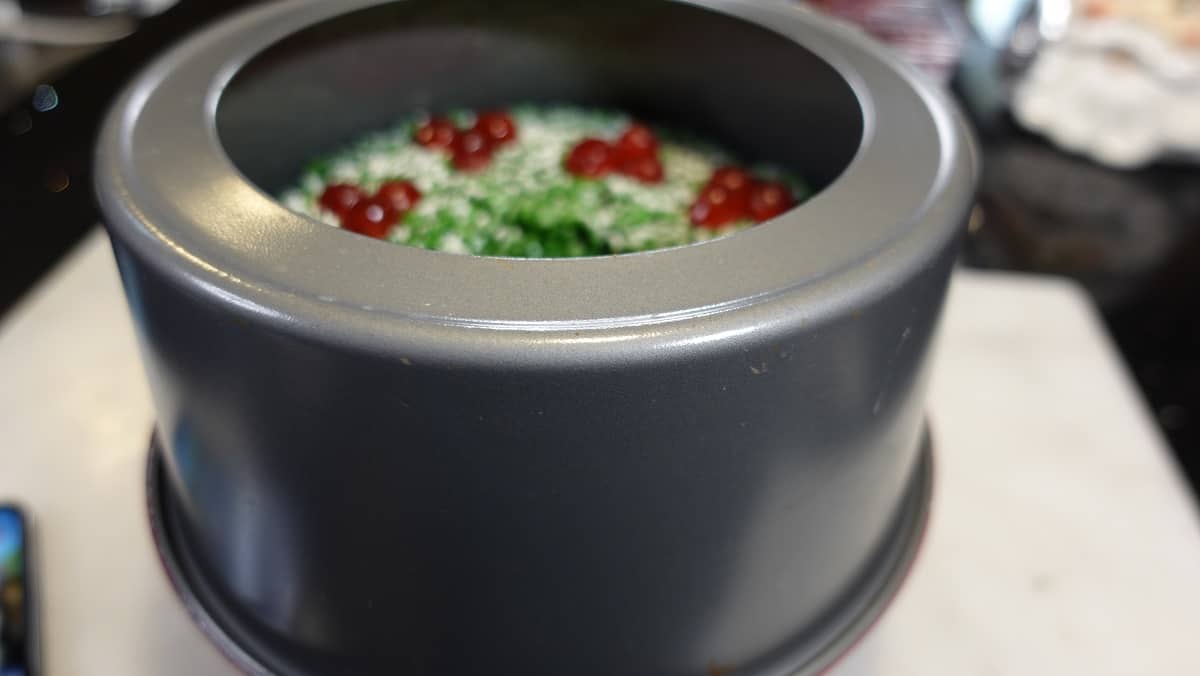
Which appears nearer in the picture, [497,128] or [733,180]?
[733,180]

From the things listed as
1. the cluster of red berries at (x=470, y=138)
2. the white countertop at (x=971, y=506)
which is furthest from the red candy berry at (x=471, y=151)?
the white countertop at (x=971, y=506)

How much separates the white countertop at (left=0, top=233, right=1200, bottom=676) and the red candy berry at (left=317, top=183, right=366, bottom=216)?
39 cm

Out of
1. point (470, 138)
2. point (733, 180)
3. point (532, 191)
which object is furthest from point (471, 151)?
point (733, 180)

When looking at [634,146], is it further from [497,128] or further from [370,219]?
[370,219]

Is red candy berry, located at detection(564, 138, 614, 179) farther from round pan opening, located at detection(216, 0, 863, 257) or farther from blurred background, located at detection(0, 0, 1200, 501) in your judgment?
blurred background, located at detection(0, 0, 1200, 501)

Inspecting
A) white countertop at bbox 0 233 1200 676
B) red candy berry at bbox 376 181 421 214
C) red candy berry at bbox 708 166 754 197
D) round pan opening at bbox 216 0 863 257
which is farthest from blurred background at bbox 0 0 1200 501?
red candy berry at bbox 708 166 754 197

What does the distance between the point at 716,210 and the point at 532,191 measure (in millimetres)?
233

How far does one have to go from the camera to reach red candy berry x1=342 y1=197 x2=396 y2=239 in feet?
3.49

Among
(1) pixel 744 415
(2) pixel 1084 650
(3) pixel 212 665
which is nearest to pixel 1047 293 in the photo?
(2) pixel 1084 650

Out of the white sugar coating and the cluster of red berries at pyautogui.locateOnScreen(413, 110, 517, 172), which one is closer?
the white sugar coating

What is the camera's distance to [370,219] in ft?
3.50

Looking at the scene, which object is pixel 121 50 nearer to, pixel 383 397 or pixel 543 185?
pixel 543 185

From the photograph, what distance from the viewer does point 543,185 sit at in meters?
1.21

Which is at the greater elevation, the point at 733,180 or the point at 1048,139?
the point at 733,180
